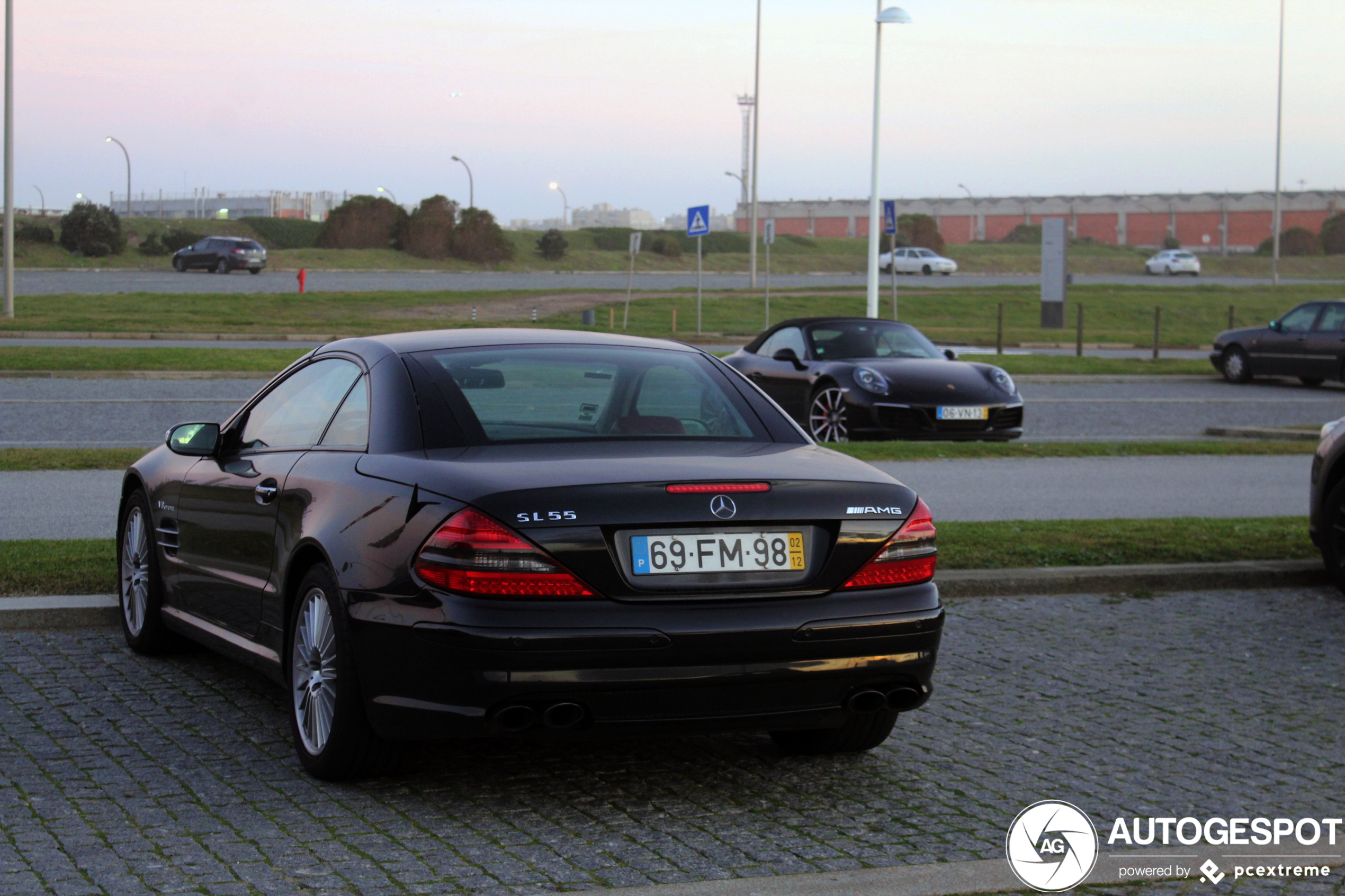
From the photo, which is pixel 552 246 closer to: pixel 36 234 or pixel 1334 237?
pixel 36 234

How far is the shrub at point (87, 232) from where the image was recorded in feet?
224

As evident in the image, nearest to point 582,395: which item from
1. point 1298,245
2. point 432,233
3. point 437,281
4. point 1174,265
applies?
point 437,281

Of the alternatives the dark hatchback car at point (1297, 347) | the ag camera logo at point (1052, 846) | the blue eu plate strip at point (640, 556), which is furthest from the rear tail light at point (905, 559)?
the dark hatchback car at point (1297, 347)

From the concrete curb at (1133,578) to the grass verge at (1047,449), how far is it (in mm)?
5399

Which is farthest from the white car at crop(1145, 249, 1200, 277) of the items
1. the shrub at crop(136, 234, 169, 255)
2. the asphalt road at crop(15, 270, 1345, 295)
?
the shrub at crop(136, 234, 169, 255)

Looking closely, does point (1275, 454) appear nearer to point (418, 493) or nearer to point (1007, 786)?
point (1007, 786)

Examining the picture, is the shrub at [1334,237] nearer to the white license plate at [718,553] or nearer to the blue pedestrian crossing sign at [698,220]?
the blue pedestrian crossing sign at [698,220]

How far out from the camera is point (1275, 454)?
15.5 metres

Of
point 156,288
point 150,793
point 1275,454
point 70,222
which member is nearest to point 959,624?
point 150,793

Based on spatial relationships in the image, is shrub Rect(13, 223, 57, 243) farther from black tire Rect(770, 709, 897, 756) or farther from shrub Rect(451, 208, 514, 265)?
black tire Rect(770, 709, 897, 756)

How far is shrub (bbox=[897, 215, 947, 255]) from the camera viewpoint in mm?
92438

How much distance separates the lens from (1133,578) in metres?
8.16

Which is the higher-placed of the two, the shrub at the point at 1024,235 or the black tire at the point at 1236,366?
the shrub at the point at 1024,235

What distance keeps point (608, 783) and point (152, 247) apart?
71.3 m
